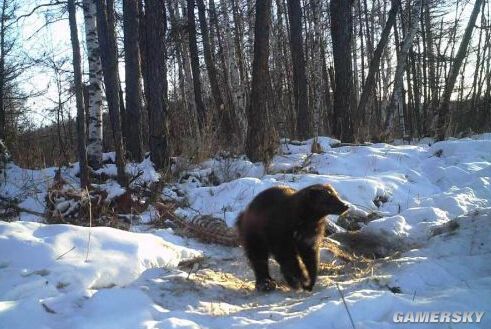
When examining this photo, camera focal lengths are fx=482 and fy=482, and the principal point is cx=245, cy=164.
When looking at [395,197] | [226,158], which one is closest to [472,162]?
[395,197]

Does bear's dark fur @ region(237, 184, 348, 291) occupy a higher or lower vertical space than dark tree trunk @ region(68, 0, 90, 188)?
lower

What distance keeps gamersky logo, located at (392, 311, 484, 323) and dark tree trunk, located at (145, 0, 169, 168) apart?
732cm

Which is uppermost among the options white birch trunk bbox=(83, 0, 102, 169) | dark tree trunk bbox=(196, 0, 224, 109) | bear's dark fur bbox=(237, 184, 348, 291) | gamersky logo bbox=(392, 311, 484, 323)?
dark tree trunk bbox=(196, 0, 224, 109)

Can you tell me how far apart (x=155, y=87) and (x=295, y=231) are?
6.67m

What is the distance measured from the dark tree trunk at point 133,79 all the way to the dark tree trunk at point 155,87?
170 centimetres

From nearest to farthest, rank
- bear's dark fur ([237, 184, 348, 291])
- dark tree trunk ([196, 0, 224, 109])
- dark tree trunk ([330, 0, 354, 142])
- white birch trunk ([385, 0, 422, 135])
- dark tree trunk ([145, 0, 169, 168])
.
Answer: bear's dark fur ([237, 184, 348, 291]) → dark tree trunk ([145, 0, 169, 168]) → dark tree trunk ([330, 0, 354, 142]) → white birch trunk ([385, 0, 422, 135]) → dark tree trunk ([196, 0, 224, 109])

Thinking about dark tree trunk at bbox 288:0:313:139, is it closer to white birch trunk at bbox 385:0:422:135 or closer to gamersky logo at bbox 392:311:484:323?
white birch trunk at bbox 385:0:422:135

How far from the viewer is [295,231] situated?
427 centimetres

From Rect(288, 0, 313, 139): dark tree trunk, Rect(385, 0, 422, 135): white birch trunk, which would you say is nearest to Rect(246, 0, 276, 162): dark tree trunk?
Rect(288, 0, 313, 139): dark tree trunk

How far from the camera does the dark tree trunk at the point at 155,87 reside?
9.94 meters

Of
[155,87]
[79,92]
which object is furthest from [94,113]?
[79,92]

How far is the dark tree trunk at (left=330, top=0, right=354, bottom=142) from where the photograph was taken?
11.9 meters

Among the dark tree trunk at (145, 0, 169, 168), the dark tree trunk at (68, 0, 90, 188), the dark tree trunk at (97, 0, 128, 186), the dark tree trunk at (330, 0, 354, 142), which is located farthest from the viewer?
the dark tree trunk at (330, 0, 354, 142)

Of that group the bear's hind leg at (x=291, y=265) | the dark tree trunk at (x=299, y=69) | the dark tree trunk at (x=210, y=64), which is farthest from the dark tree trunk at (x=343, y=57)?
the bear's hind leg at (x=291, y=265)
